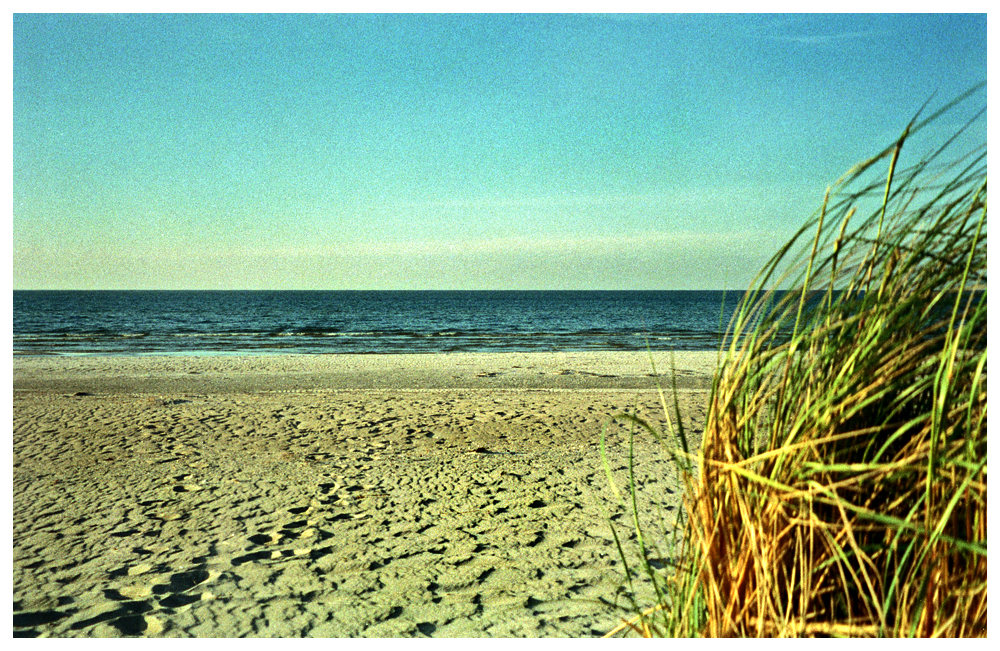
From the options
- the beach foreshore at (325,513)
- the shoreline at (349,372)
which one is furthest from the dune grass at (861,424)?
the shoreline at (349,372)

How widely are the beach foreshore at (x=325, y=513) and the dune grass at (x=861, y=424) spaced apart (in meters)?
0.55

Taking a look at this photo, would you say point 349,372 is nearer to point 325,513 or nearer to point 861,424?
point 325,513

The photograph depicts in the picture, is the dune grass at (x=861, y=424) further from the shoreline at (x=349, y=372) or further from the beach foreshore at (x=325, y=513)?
the shoreline at (x=349, y=372)

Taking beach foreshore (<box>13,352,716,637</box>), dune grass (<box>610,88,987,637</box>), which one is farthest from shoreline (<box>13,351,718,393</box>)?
dune grass (<box>610,88,987,637</box>)

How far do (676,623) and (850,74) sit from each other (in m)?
2.87

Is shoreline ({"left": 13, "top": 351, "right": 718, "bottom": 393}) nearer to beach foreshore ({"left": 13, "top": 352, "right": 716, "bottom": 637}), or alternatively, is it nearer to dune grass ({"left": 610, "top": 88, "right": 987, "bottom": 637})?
beach foreshore ({"left": 13, "top": 352, "right": 716, "bottom": 637})

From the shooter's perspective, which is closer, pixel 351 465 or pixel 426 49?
pixel 426 49

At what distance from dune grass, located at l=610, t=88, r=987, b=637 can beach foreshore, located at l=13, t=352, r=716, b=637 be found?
1.80 ft

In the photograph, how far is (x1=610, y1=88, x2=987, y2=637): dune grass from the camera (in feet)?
3.71

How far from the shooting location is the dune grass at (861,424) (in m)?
1.13

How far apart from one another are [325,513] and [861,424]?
292cm
